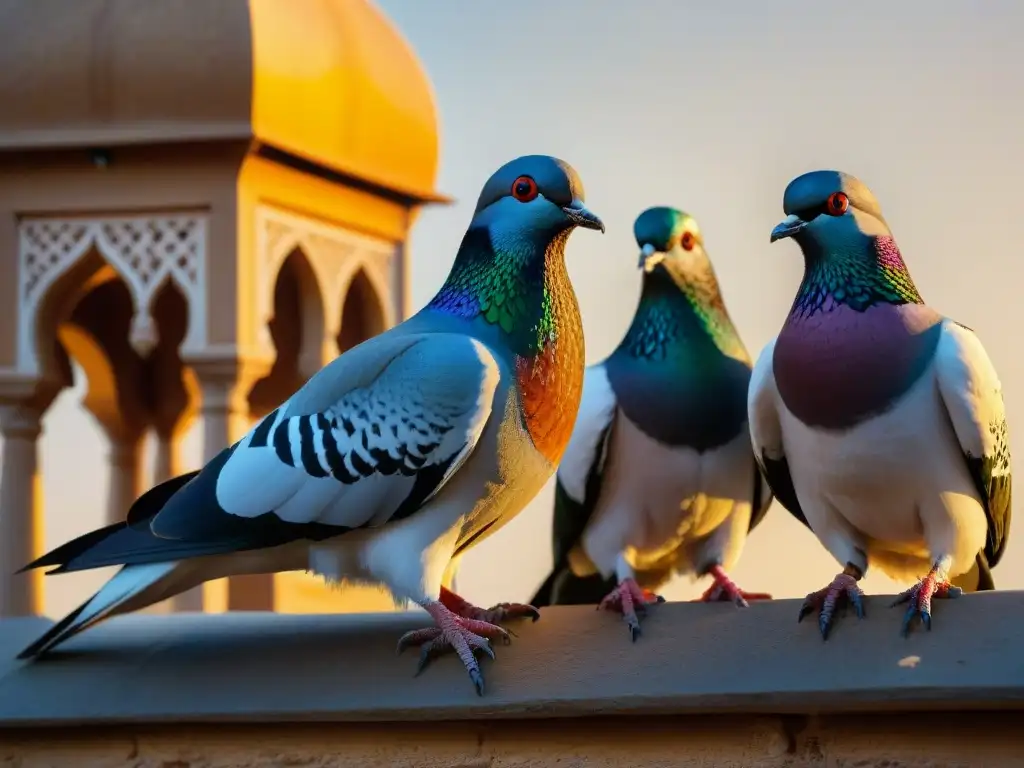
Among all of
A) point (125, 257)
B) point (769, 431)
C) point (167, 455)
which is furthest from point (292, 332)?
point (769, 431)

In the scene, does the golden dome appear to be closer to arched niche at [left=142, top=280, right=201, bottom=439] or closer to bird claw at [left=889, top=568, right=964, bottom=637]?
arched niche at [left=142, top=280, right=201, bottom=439]

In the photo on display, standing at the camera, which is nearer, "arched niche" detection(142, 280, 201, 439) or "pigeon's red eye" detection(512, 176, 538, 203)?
"pigeon's red eye" detection(512, 176, 538, 203)

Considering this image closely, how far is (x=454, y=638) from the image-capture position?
3.04m

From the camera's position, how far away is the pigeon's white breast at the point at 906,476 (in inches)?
140

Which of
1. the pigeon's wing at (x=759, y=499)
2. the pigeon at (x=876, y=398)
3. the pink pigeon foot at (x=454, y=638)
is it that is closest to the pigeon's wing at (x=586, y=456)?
the pigeon's wing at (x=759, y=499)

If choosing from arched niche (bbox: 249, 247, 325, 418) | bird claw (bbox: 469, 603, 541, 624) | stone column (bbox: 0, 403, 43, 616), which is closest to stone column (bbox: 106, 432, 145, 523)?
arched niche (bbox: 249, 247, 325, 418)

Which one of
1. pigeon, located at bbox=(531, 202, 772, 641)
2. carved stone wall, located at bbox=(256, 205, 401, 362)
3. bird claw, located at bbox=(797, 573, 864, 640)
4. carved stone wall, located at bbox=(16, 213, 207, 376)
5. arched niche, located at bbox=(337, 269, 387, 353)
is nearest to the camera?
bird claw, located at bbox=(797, 573, 864, 640)

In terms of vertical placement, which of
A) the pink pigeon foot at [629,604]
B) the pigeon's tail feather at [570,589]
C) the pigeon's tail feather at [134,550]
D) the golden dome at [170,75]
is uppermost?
the golden dome at [170,75]

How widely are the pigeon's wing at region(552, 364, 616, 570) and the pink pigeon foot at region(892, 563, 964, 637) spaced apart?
1.52m

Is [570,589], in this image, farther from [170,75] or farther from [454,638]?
[170,75]

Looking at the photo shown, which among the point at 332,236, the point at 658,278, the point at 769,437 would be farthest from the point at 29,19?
the point at 769,437

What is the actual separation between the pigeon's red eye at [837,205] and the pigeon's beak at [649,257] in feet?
3.28

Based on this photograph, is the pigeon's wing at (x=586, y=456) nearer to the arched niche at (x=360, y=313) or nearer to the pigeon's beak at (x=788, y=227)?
the pigeon's beak at (x=788, y=227)

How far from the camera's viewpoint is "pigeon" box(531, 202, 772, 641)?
176 inches
